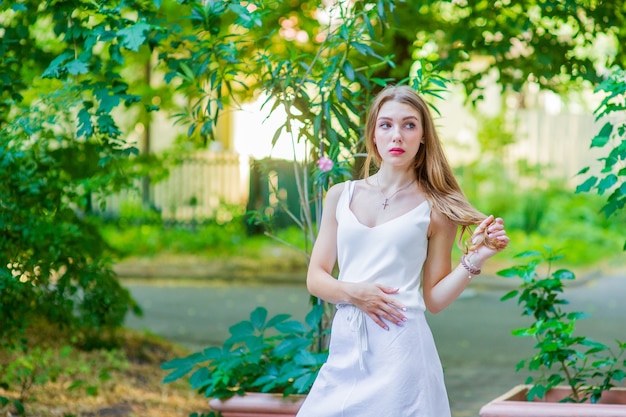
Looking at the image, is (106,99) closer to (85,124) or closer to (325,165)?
(85,124)

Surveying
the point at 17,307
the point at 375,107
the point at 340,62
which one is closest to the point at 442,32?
the point at 340,62

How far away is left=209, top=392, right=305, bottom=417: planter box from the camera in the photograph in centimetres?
388

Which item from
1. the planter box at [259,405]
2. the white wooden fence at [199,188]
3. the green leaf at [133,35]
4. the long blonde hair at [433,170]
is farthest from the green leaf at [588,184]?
the white wooden fence at [199,188]

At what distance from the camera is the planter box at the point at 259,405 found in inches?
153

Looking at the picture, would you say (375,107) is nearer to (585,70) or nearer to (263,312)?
(263,312)

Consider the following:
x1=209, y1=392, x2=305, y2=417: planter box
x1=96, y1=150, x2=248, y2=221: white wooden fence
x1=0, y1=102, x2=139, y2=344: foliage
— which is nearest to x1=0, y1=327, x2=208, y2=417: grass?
x1=0, y1=102, x2=139, y2=344: foliage

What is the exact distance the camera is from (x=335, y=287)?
2.88m

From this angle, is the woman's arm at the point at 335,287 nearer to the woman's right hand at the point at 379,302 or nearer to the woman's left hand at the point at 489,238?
the woman's right hand at the point at 379,302

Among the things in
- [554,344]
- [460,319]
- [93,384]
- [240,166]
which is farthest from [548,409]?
[240,166]

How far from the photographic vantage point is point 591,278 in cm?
1262

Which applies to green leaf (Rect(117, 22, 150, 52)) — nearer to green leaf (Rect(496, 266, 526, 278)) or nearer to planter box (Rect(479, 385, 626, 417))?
green leaf (Rect(496, 266, 526, 278))

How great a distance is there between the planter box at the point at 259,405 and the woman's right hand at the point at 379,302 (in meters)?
1.16

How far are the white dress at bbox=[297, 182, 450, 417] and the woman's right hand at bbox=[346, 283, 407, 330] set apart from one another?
1.1 inches

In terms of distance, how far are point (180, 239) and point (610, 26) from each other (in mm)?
10250
